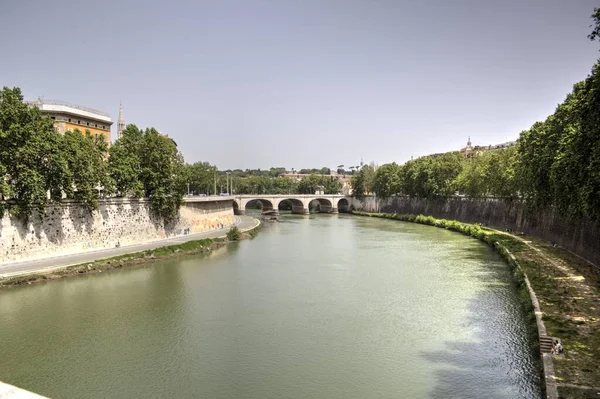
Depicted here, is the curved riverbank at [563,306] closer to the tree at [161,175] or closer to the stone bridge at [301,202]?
the tree at [161,175]

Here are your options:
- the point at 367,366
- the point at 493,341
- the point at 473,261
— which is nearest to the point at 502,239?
the point at 473,261

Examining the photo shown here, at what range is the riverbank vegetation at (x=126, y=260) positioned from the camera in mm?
25516

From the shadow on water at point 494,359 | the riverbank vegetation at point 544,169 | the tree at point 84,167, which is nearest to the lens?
the shadow on water at point 494,359

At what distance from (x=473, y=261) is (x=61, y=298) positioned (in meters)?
27.8

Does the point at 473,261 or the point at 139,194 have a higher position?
the point at 139,194

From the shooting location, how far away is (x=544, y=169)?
3247 cm

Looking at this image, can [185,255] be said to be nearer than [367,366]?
No

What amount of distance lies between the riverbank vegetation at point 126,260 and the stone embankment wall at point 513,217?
1113 inches

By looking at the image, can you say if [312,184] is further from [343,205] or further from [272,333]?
A: [272,333]

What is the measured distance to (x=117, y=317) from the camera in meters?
20.9

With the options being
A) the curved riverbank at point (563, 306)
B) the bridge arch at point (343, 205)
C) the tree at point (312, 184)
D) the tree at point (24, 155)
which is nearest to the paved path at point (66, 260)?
the tree at point (24, 155)

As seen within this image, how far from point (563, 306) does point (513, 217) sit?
3327 cm

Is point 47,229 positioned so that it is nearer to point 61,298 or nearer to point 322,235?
point 61,298

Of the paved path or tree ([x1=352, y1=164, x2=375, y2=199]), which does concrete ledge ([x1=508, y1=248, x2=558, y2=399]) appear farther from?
tree ([x1=352, y1=164, x2=375, y2=199])
